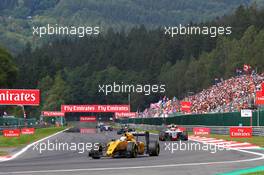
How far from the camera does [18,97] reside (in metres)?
36.2

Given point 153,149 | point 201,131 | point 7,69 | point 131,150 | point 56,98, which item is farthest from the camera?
point 7,69

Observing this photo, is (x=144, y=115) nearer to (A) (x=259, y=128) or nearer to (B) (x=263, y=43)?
(B) (x=263, y=43)

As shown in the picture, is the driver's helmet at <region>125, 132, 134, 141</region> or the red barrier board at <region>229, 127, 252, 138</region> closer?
the driver's helmet at <region>125, 132, 134, 141</region>

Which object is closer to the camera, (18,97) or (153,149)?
(153,149)

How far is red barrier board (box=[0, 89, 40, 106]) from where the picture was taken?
116 ft

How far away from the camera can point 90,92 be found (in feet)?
340

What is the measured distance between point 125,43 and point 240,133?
15209cm

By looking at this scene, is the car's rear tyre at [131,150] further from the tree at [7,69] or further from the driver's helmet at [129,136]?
the tree at [7,69]

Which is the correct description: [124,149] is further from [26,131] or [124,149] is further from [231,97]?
[26,131]

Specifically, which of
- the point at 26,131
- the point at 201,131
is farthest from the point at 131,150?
the point at 26,131

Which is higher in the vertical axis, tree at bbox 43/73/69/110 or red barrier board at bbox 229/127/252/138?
tree at bbox 43/73/69/110

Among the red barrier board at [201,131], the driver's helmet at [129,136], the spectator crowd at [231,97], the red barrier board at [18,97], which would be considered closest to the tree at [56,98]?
the spectator crowd at [231,97]

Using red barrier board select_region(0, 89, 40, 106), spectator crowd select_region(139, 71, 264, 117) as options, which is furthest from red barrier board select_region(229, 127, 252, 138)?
red barrier board select_region(0, 89, 40, 106)

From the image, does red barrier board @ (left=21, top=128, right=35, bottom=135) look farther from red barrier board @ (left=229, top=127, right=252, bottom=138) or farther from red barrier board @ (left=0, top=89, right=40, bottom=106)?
red barrier board @ (left=229, top=127, right=252, bottom=138)
